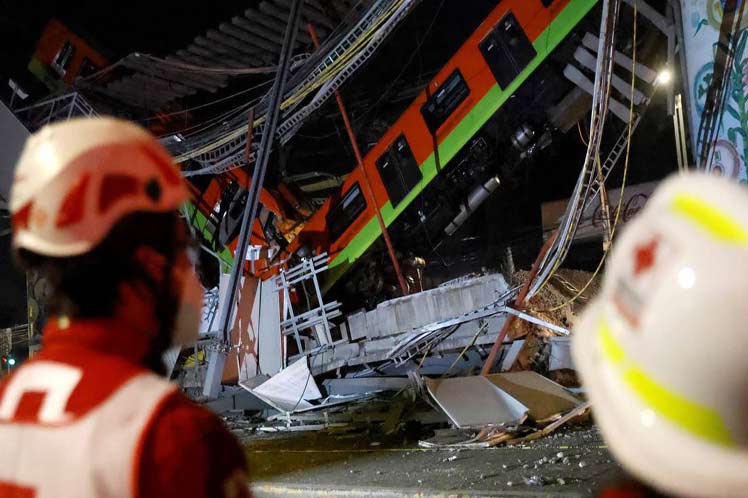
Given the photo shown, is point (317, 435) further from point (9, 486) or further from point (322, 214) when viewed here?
point (9, 486)

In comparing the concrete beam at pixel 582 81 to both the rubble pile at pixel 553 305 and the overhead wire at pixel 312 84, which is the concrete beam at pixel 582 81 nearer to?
the rubble pile at pixel 553 305

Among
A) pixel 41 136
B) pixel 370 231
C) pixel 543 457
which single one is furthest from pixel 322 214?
pixel 41 136

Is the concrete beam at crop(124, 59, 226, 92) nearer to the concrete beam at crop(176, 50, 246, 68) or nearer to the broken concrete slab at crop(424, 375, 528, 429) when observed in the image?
the concrete beam at crop(176, 50, 246, 68)

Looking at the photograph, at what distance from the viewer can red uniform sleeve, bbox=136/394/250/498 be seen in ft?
3.58

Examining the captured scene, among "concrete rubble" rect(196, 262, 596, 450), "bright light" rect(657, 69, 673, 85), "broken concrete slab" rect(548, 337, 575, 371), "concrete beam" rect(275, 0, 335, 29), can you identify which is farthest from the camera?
"concrete beam" rect(275, 0, 335, 29)

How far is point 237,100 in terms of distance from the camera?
13023 millimetres

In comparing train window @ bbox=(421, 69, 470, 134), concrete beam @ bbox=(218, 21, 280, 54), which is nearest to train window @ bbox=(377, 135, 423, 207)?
train window @ bbox=(421, 69, 470, 134)

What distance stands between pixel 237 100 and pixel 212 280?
3866mm

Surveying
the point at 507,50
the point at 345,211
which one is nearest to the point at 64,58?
the point at 345,211

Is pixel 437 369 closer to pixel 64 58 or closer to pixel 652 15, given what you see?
pixel 652 15

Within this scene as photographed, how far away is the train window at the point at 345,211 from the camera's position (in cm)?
1034

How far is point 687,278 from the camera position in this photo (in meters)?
0.88

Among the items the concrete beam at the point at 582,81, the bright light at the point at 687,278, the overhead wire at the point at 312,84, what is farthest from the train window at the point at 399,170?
the bright light at the point at 687,278

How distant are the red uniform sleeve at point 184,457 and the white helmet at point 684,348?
69 cm
